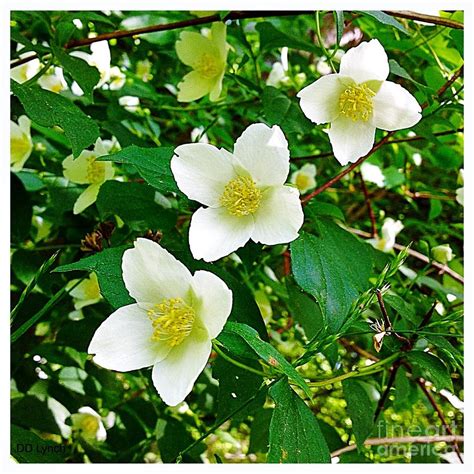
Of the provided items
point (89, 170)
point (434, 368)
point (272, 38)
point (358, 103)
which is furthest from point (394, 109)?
point (89, 170)

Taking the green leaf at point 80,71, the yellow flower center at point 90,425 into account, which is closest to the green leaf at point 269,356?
the green leaf at point 80,71

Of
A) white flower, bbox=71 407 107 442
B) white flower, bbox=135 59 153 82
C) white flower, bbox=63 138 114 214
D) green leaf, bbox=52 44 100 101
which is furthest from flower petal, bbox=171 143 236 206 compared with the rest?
white flower, bbox=135 59 153 82

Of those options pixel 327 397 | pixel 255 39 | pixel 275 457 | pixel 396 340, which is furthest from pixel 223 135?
pixel 327 397

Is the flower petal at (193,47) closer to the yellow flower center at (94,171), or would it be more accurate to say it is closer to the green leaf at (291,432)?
the yellow flower center at (94,171)

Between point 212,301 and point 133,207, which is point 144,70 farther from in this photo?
point 212,301

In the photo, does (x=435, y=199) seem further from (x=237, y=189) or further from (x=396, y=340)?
(x=237, y=189)

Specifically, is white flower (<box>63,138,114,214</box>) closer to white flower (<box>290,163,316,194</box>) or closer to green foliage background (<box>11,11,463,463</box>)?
green foliage background (<box>11,11,463,463</box>)
